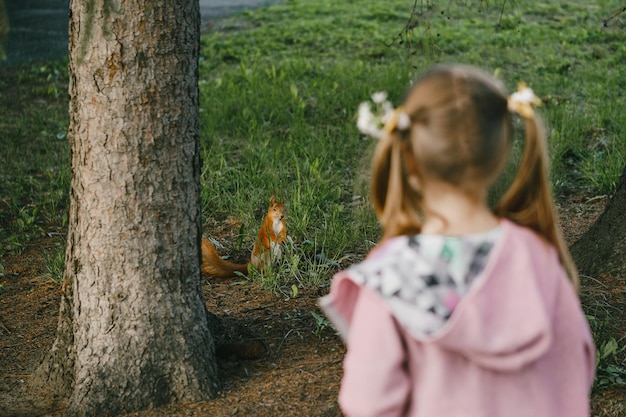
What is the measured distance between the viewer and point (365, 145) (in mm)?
6109

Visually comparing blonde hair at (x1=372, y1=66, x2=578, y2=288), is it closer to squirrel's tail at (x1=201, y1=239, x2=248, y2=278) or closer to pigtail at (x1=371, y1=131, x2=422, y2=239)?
pigtail at (x1=371, y1=131, x2=422, y2=239)

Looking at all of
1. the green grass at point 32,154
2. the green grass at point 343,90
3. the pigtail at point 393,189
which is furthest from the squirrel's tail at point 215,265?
the pigtail at point 393,189

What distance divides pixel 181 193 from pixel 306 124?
3487mm

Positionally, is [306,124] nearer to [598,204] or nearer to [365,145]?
[365,145]

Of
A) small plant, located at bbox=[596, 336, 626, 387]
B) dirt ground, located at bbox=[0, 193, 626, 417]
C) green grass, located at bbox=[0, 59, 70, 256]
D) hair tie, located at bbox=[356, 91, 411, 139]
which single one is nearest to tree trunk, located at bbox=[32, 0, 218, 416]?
dirt ground, located at bbox=[0, 193, 626, 417]

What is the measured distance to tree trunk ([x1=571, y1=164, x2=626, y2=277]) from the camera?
387 centimetres

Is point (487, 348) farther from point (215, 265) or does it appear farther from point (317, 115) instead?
A: point (317, 115)

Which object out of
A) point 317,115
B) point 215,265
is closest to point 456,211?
point 215,265

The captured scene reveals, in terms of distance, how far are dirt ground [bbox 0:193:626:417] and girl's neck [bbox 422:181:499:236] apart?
147 centimetres

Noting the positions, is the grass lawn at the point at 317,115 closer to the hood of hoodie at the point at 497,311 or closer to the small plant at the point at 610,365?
the small plant at the point at 610,365

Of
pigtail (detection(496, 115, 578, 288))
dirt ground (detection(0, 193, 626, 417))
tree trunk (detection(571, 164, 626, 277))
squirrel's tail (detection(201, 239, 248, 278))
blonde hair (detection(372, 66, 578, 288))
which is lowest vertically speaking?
dirt ground (detection(0, 193, 626, 417))

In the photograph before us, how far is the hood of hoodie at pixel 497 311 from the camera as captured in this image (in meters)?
1.60

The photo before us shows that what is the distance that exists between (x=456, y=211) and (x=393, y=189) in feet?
0.43

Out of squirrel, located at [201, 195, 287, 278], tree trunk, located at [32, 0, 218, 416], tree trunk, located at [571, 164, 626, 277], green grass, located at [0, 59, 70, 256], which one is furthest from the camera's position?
green grass, located at [0, 59, 70, 256]
